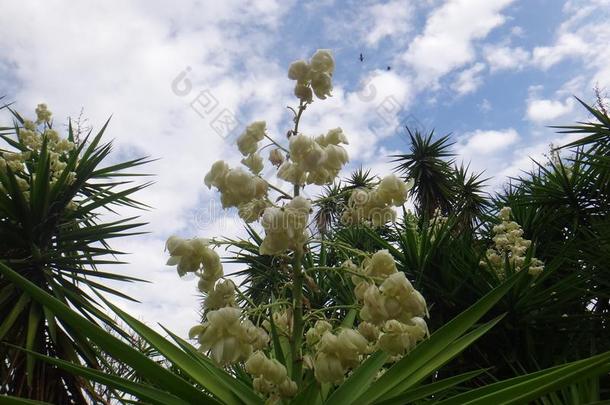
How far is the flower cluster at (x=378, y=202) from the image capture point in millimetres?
1149

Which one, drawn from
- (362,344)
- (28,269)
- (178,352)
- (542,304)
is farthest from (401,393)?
(28,269)

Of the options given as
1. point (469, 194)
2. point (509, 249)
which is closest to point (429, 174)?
point (469, 194)

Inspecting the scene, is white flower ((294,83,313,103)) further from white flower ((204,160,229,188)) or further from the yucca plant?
the yucca plant

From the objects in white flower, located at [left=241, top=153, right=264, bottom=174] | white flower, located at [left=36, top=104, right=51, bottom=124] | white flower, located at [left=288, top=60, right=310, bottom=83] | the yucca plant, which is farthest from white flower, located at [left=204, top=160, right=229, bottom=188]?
white flower, located at [left=36, top=104, right=51, bottom=124]

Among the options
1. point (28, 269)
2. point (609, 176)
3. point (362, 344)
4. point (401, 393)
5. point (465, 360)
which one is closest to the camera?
point (362, 344)

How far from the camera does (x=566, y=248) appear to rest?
2.96 meters

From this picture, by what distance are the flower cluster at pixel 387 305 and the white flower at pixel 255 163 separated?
330mm

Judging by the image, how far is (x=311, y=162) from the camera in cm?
115

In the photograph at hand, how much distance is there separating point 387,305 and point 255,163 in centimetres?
51

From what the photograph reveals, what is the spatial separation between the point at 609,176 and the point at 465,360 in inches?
66.3

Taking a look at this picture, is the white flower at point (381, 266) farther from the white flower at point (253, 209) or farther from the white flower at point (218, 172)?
the white flower at point (218, 172)

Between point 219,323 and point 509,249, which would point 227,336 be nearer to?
point 219,323

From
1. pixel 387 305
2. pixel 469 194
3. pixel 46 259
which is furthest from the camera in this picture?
pixel 469 194

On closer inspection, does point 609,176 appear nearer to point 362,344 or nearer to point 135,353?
point 362,344
